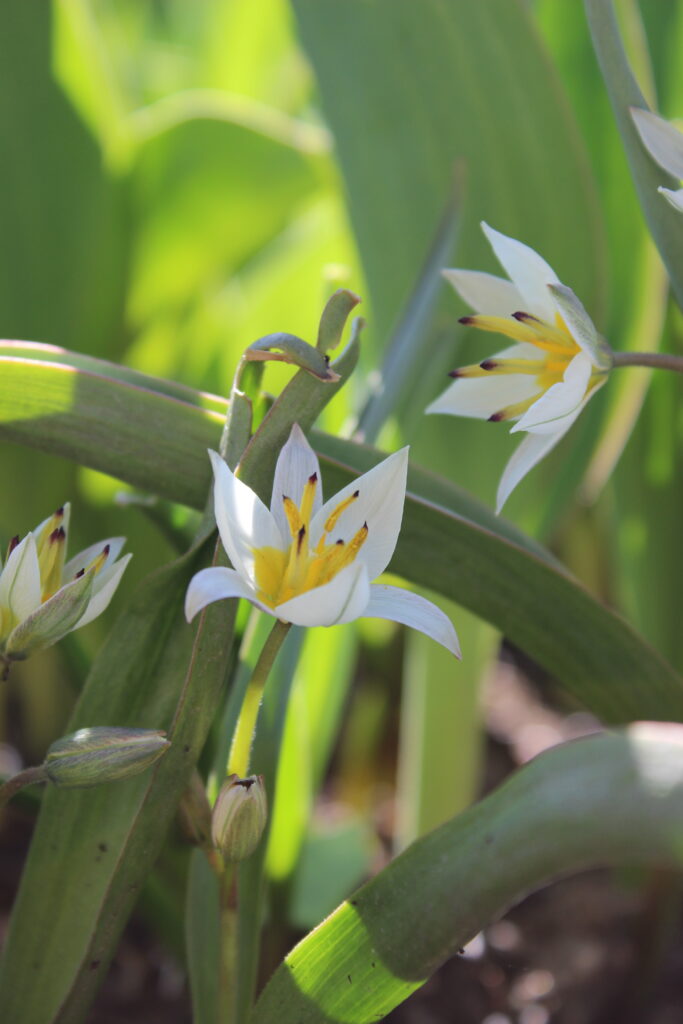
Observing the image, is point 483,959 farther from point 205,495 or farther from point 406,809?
point 205,495

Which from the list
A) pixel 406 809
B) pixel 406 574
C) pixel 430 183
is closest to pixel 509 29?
pixel 430 183

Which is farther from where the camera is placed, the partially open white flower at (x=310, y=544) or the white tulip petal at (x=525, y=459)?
the white tulip petal at (x=525, y=459)

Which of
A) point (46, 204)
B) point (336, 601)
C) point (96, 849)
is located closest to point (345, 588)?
point (336, 601)

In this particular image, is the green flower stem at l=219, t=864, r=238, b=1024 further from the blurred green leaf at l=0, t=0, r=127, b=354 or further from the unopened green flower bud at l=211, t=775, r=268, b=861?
the blurred green leaf at l=0, t=0, r=127, b=354

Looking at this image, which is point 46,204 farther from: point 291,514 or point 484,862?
point 484,862

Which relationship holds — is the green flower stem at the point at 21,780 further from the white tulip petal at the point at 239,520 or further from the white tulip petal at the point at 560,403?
the white tulip petal at the point at 560,403

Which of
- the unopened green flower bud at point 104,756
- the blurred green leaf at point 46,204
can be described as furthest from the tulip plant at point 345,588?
the blurred green leaf at point 46,204
